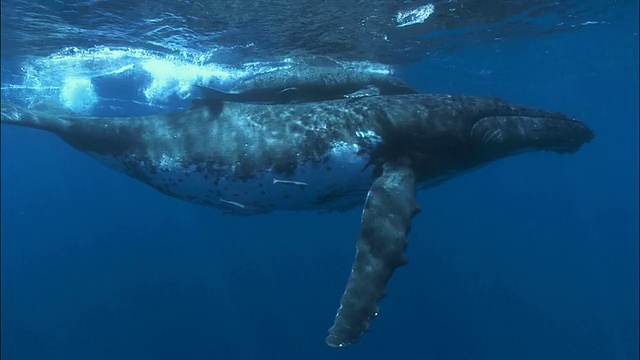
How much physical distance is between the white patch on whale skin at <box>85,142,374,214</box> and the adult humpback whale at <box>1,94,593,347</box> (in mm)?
18

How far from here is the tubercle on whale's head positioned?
28.2 feet

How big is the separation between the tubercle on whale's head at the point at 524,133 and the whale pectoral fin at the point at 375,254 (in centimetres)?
188

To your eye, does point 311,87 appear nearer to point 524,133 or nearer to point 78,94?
point 524,133

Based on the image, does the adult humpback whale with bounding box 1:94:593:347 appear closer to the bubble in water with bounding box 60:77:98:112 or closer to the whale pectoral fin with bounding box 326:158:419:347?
the whale pectoral fin with bounding box 326:158:419:347

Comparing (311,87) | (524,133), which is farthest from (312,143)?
(311,87)

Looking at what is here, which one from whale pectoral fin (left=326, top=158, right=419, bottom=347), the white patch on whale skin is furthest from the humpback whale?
whale pectoral fin (left=326, top=158, right=419, bottom=347)

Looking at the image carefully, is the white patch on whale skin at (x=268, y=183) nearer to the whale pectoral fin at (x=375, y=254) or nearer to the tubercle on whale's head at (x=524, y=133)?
the whale pectoral fin at (x=375, y=254)

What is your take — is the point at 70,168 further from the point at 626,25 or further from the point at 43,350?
the point at 626,25

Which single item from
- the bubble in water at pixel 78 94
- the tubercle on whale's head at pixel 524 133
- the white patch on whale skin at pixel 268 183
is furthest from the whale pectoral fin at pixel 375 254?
the bubble in water at pixel 78 94

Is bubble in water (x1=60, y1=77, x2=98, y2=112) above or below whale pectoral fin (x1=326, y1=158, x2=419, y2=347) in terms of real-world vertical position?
below

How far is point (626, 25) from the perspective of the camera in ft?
74.6

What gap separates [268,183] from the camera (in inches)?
345

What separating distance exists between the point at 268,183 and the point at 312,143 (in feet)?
3.19

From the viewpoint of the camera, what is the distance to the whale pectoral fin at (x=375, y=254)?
5.88m
